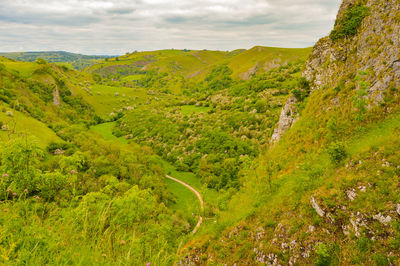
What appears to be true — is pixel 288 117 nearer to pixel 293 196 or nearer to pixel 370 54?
pixel 370 54

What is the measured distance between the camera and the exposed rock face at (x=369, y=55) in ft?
42.2

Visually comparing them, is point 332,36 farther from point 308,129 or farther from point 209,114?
point 209,114

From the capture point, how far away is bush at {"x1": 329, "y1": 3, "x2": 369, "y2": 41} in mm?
17094

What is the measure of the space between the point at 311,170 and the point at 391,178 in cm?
428

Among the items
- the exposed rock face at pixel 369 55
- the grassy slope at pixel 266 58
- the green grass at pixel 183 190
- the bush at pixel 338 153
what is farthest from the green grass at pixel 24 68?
the grassy slope at pixel 266 58

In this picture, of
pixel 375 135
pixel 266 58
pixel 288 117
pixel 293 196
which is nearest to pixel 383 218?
pixel 293 196

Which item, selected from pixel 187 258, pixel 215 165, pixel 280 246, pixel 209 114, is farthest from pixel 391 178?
pixel 209 114

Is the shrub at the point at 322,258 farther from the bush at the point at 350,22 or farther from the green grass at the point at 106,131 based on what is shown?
the green grass at the point at 106,131

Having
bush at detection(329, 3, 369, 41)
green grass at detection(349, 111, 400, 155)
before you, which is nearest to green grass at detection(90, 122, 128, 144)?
bush at detection(329, 3, 369, 41)

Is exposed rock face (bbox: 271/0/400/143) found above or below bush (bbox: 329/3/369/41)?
below

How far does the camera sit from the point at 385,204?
7734mm

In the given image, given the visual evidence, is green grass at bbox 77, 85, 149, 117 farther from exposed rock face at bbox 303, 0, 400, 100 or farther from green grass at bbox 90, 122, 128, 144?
exposed rock face at bbox 303, 0, 400, 100

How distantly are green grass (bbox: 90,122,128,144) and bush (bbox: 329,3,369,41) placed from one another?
7822cm

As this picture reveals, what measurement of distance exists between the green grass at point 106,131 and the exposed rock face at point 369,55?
251 feet
